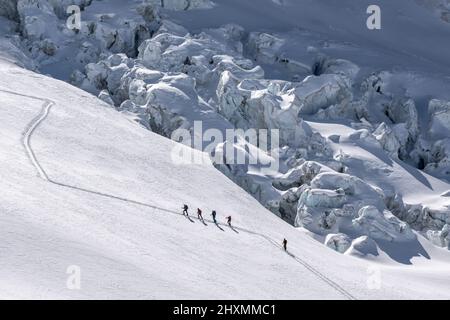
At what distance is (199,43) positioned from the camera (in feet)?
230

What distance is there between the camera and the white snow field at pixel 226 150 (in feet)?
104

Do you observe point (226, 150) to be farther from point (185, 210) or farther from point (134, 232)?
point (134, 232)

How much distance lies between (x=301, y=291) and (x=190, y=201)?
12331 mm

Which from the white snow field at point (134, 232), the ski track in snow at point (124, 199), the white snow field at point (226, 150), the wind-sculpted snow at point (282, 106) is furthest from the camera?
the wind-sculpted snow at point (282, 106)

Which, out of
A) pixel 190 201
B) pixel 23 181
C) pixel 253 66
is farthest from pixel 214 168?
pixel 253 66

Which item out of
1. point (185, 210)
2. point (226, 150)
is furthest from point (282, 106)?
point (185, 210)

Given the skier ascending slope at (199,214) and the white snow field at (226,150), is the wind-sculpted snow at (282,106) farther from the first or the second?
the skier ascending slope at (199,214)

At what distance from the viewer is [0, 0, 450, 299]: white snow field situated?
3162cm

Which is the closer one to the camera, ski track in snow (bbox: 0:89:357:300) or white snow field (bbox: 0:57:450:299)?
white snow field (bbox: 0:57:450:299)

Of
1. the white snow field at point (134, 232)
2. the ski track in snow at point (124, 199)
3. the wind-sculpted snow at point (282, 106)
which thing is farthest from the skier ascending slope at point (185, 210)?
the wind-sculpted snow at point (282, 106)

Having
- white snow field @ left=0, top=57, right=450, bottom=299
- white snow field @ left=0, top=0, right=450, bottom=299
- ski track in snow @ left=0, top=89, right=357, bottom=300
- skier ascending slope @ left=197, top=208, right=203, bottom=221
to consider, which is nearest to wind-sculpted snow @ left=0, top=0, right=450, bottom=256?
white snow field @ left=0, top=0, right=450, bottom=299

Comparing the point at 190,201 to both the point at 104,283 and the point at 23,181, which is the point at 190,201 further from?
the point at 104,283

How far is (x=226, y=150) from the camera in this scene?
5381 cm

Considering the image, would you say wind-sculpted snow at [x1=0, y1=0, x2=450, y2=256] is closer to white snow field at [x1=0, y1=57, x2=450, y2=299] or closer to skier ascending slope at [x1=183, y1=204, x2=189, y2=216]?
white snow field at [x1=0, y1=57, x2=450, y2=299]
